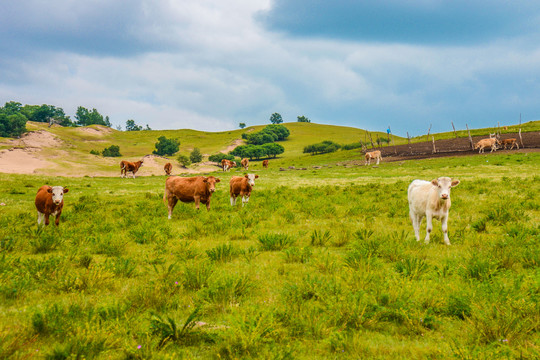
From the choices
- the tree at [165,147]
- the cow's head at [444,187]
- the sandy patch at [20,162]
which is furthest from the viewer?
the tree at [165,147]

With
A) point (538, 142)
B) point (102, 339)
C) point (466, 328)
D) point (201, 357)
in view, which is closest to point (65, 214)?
point (102, 339)

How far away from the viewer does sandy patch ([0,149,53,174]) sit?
4888 centimetres

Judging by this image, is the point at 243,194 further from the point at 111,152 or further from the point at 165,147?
the point at 165,147

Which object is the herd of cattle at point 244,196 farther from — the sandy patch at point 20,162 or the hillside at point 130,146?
the sandy patch at point 20,162

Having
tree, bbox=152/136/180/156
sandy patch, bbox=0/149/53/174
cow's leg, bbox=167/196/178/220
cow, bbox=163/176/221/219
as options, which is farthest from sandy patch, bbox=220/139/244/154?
cow's leg, bbox=167/196/178/220

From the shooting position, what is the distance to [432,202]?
855cm

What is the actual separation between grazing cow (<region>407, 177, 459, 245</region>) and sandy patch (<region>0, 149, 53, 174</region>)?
56.9 m

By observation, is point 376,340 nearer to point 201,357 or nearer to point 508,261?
point 201,357

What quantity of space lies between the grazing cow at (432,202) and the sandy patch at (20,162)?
56915mm

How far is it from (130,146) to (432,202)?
14679 centimetres

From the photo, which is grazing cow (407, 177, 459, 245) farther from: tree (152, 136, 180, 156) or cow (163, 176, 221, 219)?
tree (152, 136, 180, 156)

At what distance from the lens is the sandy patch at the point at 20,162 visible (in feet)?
A: 160

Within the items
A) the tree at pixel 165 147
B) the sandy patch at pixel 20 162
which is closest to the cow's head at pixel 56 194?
the sandy patch at pixel 20 162

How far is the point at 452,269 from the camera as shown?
5.62 m
